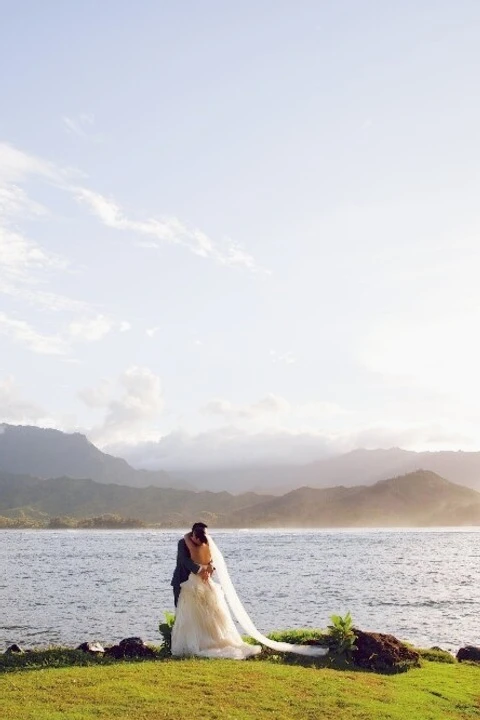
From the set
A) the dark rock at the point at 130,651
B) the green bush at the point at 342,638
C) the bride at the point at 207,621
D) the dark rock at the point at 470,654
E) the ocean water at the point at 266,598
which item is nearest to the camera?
the dark rock at the point at 130,651

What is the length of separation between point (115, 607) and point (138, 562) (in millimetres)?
54580

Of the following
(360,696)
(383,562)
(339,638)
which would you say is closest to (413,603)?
(339,638)

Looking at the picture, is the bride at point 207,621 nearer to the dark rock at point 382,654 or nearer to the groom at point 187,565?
the groom at point 187,565

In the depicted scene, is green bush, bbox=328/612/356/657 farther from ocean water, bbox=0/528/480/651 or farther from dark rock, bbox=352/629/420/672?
ocean water, bbox=0/528/480/651

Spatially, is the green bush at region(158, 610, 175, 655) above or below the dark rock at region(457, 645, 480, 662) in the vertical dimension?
above

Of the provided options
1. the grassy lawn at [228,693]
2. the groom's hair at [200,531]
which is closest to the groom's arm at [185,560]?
the groom's hair at [200,531]

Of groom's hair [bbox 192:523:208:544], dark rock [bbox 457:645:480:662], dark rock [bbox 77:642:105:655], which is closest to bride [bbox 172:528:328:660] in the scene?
groom's hair [bbox 192:523:208:544]

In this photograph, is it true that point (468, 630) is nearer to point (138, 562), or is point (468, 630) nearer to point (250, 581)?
Answer: point (250, 581)

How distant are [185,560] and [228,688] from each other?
18.8 feet

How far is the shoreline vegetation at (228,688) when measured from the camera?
14.3m

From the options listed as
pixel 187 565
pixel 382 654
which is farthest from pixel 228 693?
pixel 382 654

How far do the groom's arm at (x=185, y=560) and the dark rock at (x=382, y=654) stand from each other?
16.5 ft

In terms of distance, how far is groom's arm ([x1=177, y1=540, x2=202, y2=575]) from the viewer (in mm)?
21344

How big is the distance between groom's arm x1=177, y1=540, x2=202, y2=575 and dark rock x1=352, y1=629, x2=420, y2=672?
198 inches
